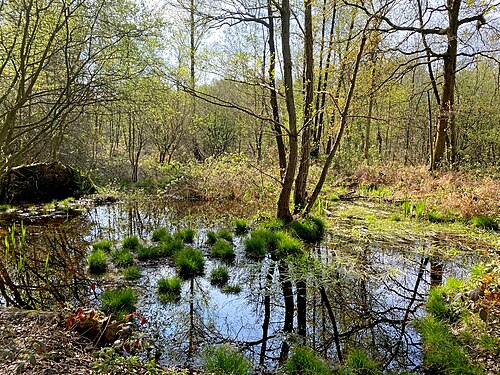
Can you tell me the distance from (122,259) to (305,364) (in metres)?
3.75

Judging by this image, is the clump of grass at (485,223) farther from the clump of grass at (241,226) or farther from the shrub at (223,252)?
the shrub at (223,252)

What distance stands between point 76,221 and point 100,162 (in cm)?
919

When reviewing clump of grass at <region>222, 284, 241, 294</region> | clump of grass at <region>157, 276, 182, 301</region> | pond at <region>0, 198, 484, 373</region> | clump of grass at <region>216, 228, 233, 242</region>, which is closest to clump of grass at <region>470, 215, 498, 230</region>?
pond at <region>0, 198, 484, 373</region>

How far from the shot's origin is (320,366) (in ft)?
9.87

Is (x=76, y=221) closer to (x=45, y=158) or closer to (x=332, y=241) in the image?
(x=45, y=158)

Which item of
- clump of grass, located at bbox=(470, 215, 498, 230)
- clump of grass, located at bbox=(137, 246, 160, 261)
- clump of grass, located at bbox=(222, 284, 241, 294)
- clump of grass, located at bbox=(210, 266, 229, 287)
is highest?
clump of grass, located at bbox=(470, 215, 498, 230)

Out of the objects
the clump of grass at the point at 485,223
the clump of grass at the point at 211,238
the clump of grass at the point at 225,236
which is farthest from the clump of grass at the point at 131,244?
the clump of grass at the point at 485,223

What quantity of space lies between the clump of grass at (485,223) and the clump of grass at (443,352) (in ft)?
16.0

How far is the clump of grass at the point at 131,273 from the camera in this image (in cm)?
508

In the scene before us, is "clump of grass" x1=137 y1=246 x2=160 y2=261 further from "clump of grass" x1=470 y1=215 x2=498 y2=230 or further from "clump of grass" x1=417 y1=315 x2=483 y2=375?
"clump of grass" x1=470 y1=215 x2=498 y2=230

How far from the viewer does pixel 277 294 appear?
470 centimetres

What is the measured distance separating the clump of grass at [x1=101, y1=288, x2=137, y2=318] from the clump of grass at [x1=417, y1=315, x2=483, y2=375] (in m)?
3.22

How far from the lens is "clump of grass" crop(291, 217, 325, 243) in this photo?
23.6ft

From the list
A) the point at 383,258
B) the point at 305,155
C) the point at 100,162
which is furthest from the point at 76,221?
the point at 100,162
